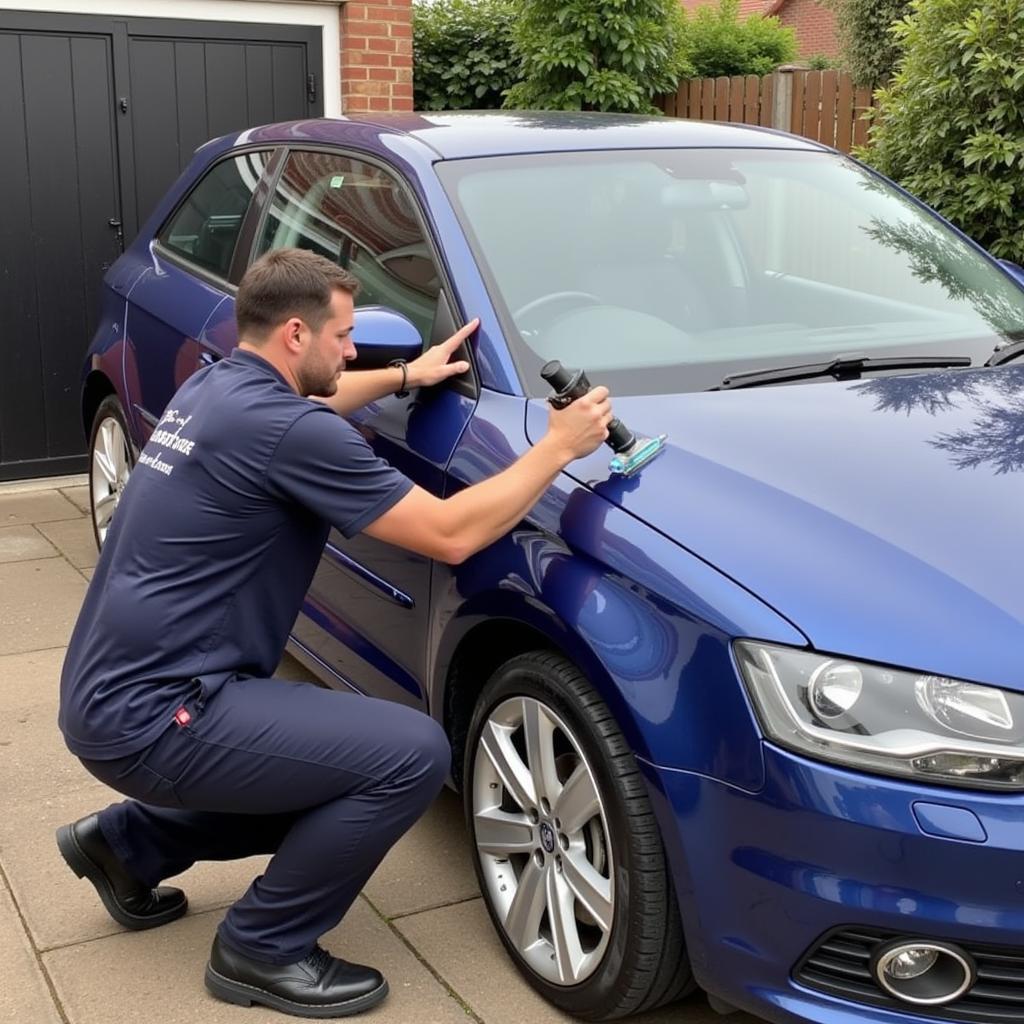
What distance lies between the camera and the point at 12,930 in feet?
10.4

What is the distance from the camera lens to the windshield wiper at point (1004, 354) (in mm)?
3247

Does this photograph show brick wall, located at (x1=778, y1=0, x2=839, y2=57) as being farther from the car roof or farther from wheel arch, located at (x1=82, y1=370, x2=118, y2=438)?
the car roof

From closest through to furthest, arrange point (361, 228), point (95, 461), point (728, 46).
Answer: point (361, 228) → point (95, 461) → point (728, 46)

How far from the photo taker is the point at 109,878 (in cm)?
312

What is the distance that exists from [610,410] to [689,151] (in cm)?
140

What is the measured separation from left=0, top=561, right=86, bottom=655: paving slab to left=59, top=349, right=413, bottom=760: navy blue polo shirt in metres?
2.48

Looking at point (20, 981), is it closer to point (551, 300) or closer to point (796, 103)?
point (551, 300)

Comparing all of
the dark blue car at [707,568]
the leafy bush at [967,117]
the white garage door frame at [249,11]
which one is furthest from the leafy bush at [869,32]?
the dark blue car at [707,568]

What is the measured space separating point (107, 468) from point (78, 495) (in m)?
1.92

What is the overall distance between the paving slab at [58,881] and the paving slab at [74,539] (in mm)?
2378

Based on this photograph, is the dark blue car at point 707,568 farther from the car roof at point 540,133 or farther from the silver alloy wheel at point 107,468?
the silver alloy wheel at point 107,468

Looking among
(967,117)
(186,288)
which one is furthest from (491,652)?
(967,117)

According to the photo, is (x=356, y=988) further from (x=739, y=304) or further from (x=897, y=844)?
(x=739, y=304)

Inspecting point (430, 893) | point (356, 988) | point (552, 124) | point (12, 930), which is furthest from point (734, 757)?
point (552, 124)
